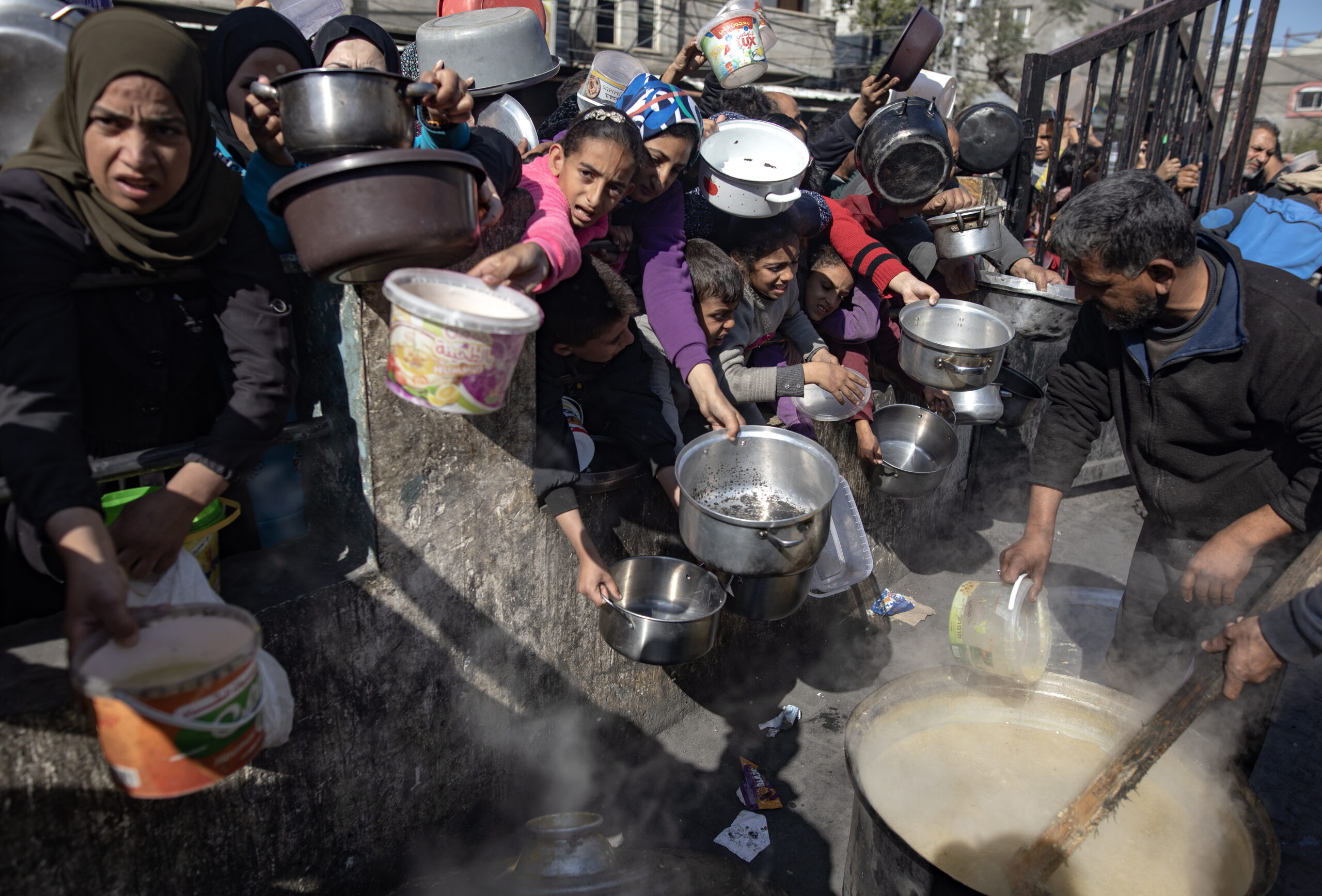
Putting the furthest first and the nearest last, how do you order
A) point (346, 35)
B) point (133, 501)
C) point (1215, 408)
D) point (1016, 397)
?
point (1016, 397), point (346, 35), point (1215, 408), point (133, 501)

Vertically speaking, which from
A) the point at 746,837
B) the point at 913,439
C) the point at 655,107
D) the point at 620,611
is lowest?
the point at 746,837

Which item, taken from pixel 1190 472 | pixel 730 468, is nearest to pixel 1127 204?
pixel 1190 472

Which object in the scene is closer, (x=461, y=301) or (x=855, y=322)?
(x=461, y=301)

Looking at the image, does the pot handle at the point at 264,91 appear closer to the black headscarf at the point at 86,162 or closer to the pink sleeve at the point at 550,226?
the black headscarf at the point at 86,162

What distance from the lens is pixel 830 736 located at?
3564 millimetres

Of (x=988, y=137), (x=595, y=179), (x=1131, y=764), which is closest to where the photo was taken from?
(x=1131, y=764)

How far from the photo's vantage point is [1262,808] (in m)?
1.91

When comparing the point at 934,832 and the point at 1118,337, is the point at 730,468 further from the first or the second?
the point at 1118,337

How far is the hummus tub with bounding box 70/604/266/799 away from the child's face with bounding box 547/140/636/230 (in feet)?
4.91

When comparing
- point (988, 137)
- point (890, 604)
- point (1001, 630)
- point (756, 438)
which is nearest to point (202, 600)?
point (756, 438)

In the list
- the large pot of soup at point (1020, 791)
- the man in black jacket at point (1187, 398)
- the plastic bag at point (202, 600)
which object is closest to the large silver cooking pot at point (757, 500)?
the large pot of soup at point (1020, 791)

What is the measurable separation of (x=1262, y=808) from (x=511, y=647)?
7.14ft

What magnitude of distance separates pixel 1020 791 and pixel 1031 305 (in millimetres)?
3160

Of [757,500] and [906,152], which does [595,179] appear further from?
[906,152]
